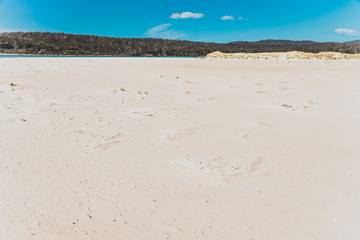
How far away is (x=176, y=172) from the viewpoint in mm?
3156

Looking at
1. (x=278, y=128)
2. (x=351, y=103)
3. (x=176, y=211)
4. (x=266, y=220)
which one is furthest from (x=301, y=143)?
(x=351, y=103)

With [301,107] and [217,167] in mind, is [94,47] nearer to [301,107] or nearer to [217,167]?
[301,107]

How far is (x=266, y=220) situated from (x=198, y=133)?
93.0 inches

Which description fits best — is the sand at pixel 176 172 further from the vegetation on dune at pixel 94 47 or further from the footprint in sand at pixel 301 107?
the vegetation on dune at pixel 94 47

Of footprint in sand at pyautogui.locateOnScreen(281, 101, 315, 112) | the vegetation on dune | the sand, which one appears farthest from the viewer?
the vegetation on dune

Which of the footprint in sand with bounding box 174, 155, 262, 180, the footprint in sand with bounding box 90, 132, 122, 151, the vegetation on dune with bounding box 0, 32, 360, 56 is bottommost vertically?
the footprint in sand with bounding box 174, 155, 262, 180

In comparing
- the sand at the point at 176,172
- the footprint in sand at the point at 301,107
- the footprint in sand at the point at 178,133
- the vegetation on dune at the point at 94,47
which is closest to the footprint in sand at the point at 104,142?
the sand at the point at 176,172

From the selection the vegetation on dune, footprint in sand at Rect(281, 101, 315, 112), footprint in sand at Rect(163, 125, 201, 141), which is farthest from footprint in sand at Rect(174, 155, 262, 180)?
the vegetation on dune

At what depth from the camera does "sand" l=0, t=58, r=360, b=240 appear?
225 cm

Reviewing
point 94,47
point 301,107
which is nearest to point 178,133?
point 301,107

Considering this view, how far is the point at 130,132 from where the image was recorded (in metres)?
4.47

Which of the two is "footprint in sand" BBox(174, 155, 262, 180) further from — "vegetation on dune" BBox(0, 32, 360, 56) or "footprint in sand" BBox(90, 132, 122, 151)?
"vegetation on dune" BBox(0, 32, 360, 56)

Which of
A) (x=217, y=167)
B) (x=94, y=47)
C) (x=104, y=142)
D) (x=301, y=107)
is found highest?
(x=94, y=47)

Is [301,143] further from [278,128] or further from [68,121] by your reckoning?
[68,121]
